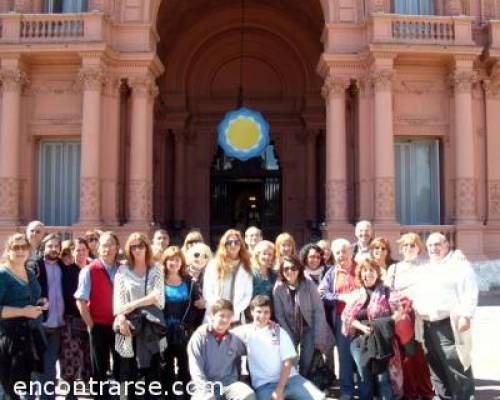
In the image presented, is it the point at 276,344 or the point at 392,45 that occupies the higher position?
the point at 392,45

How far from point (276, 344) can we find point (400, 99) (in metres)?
13.6

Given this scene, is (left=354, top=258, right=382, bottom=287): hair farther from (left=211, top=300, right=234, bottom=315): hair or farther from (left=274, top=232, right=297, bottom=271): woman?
→ (left=211, top=300, right=234, bottom=315): hair

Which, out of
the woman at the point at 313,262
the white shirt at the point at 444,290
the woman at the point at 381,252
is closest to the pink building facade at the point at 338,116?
the woman at the point at 313,262

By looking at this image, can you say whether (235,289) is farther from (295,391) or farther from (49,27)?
(49,27)

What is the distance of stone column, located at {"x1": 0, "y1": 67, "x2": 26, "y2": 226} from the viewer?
18.0 m

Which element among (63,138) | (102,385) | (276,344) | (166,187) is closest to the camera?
(276,344)

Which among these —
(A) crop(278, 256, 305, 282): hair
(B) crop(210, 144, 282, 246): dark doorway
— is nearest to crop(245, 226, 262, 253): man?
(A) crop(278, 256, 305, 282): hair

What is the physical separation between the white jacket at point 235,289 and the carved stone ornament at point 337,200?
11.3 m

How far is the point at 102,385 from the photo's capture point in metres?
7.54

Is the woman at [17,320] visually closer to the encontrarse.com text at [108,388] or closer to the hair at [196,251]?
the encontrarse.com text at [108,388]

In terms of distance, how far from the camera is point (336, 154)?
61.6ft

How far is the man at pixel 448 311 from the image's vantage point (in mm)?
7539

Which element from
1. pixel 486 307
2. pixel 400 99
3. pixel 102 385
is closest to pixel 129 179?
pixel 400 99

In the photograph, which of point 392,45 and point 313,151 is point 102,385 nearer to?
point 392,45
